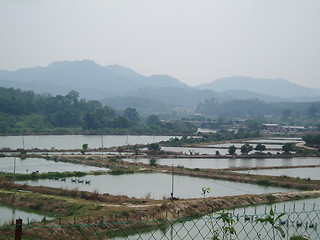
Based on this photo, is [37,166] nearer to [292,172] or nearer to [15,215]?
[15,215]

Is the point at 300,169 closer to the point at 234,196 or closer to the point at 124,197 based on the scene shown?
the point at 234,196

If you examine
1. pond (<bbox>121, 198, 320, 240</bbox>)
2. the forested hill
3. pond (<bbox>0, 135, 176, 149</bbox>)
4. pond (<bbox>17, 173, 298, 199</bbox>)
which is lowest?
pond (<bbox>121, 198, 320, 240</bbox>)

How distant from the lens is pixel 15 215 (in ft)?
35.9

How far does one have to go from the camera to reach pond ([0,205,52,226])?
1034cm

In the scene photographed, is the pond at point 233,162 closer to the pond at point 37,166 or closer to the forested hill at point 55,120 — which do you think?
the pond at point 37,166

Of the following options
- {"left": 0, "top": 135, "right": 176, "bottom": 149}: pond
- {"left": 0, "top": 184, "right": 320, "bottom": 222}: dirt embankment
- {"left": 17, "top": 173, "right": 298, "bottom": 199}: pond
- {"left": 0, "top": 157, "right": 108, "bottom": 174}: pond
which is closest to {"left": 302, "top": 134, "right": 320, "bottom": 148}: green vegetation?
{"left": 0, "top": 135, "right": 176, "bottom": 149}: pond

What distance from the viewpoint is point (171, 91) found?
161750 mm

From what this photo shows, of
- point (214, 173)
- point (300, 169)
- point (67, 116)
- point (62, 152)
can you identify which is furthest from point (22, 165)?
point (67, 116)

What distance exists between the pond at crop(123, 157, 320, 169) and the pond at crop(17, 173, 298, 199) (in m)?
5.36

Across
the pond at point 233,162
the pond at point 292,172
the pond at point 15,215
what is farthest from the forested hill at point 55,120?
the pond at point 15,215

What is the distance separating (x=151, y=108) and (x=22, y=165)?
86212 millimetres

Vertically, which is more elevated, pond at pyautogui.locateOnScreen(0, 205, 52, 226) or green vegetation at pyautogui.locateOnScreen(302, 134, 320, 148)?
green vegetation at pyautogui.locateOnScreen(302, 134, 320, 148)

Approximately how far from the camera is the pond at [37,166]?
19391 mm

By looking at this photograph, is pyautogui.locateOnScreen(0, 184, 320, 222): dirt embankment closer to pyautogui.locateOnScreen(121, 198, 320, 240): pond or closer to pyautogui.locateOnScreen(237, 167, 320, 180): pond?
pyautogui.locateOnScreen(121, 198, 320, 240): pond
